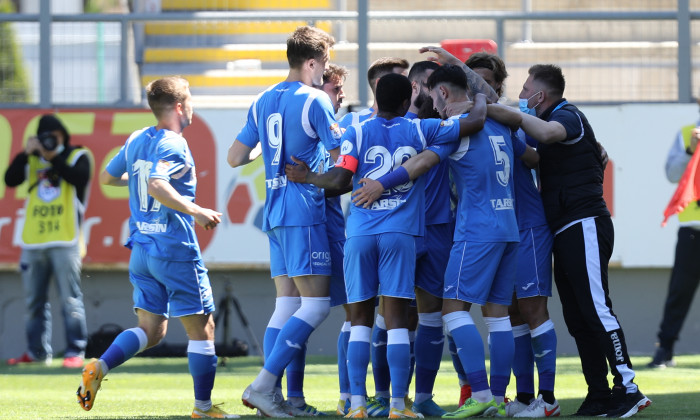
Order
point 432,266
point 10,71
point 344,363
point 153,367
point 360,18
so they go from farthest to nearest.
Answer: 1. point 10,71
2. point 360,18
3. point 153,367
4. point 344,363
5. point 432,266

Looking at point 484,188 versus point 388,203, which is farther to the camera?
point 484,188

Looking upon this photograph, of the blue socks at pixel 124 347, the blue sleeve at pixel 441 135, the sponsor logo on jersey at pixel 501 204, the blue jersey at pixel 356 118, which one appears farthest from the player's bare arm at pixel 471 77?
the blue socks at pixel 124 347

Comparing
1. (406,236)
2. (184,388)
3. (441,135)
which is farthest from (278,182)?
(184,388)

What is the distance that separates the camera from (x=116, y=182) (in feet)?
23.3

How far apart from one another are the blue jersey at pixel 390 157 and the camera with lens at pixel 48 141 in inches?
214

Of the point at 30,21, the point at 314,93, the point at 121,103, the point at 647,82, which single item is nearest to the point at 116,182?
the point at 314,93

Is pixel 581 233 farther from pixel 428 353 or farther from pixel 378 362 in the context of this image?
pixel 378 362

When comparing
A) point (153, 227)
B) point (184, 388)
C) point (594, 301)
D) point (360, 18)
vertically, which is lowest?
point (184, 388)

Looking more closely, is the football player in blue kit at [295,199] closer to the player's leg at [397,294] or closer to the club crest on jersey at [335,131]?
the club crest on jersey at [335,131]

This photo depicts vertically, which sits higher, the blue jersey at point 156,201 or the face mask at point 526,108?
the face mask at point 526,108

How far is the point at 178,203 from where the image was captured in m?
6.36

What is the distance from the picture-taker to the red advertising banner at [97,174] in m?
11.6

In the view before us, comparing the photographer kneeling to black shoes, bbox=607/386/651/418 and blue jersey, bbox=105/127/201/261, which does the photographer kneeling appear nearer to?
blue jersey, bbox=105/127/201/261

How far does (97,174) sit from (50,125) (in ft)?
2.63
